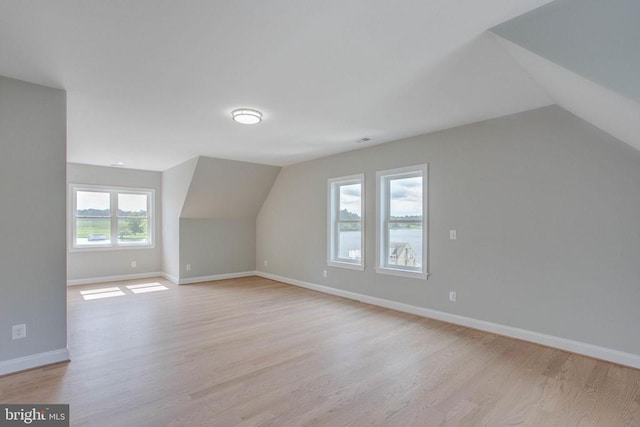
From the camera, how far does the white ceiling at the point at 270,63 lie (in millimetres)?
1769

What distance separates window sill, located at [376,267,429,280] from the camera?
421cm

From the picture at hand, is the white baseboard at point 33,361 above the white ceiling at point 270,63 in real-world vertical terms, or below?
below

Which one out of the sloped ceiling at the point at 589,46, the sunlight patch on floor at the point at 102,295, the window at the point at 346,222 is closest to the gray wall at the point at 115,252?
the sunlight patch on floor at the point at 102,295

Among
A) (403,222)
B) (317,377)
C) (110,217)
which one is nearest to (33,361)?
(317,377)

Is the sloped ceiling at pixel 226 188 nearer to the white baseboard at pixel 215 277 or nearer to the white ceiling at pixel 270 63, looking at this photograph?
the white baseboard at pixel 215 277

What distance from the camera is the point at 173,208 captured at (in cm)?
654

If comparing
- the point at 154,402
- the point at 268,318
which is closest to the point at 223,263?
the point at 268,318

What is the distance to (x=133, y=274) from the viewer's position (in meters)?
6.80

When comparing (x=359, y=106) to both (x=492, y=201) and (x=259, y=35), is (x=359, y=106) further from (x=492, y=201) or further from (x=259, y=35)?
(x=492, y=201)

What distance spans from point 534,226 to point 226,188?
5.20 meters

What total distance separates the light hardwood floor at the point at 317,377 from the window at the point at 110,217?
2875mm

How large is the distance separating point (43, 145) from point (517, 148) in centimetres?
468

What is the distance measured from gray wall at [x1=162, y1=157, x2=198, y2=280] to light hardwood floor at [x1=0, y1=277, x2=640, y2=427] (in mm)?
2502

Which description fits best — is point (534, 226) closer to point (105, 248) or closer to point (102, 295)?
point (102, 295)
